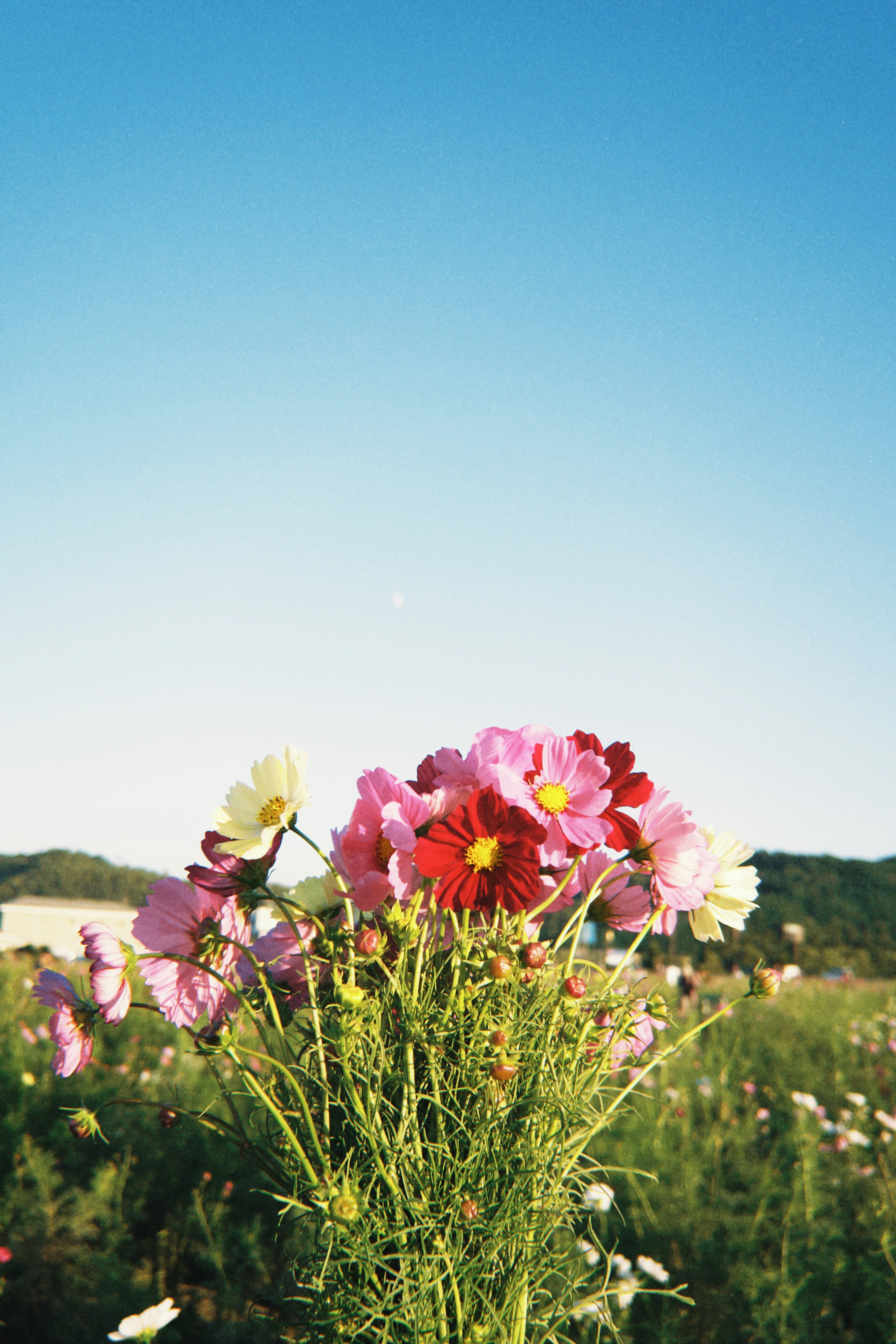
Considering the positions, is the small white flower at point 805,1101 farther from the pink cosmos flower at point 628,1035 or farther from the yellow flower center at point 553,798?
the yellow flower center at point 553,798

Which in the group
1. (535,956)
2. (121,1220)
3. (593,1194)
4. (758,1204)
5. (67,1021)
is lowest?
(121,1220)

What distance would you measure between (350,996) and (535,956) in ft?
0.54

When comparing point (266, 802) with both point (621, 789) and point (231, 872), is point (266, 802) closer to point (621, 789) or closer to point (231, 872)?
point (231, 872)

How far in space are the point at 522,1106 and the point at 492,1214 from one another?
0.29ft

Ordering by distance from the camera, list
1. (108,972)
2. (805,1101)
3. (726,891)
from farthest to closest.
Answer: (805,1101) < (726,891) < (108,972)

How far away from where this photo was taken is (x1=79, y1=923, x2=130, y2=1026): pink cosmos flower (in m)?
0.83

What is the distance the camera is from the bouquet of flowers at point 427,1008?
0.75 metres

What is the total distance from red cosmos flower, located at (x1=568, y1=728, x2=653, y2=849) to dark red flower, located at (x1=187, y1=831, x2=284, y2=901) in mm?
338

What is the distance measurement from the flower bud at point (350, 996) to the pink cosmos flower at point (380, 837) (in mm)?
→ 100

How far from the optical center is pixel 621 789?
0.92 m

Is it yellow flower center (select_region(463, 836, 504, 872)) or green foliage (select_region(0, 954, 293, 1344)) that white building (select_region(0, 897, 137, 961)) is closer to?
green foliage (select_region(0, 954, 293, 1344))

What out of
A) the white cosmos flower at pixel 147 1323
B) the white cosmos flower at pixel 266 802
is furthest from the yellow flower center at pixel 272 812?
the white cosmos flower at pixel 147 1323

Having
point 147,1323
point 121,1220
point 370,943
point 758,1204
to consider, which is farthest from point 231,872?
point 758,1204

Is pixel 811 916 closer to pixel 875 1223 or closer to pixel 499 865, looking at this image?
pixel 875 1223
